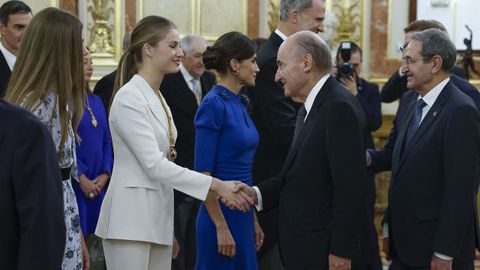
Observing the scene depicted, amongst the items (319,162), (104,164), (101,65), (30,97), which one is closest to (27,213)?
(30,97)

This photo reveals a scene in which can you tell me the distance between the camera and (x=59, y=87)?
118 inches

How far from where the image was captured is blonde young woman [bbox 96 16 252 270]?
3.33m

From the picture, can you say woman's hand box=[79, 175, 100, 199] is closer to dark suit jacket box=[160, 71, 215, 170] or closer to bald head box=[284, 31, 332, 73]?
dark suit jacket box=[160, 71, 215, 170]

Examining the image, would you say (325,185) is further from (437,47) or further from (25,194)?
(25,194)

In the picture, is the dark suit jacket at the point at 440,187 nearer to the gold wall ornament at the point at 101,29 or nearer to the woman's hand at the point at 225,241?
the woman's hand at the point at 225,241

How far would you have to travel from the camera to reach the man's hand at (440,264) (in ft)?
10.9

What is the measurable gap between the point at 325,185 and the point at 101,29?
467cm

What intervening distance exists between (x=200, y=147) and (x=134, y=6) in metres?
4.11

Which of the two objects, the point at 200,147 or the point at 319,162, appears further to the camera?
the point at 200,147

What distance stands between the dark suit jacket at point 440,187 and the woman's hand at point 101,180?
175 cm

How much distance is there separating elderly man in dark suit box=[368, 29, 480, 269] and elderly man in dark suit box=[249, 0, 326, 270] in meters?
0.73

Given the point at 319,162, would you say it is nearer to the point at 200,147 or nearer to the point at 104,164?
the point at 200,147

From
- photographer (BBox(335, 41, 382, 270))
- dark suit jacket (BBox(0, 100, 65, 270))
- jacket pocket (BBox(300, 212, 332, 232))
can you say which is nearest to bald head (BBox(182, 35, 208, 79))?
photographer (BBox(335, 41, 382, 270))

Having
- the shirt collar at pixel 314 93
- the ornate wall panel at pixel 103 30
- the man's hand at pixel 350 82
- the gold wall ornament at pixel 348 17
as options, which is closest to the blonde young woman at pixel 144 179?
the shirt collar at pixel 314 93
